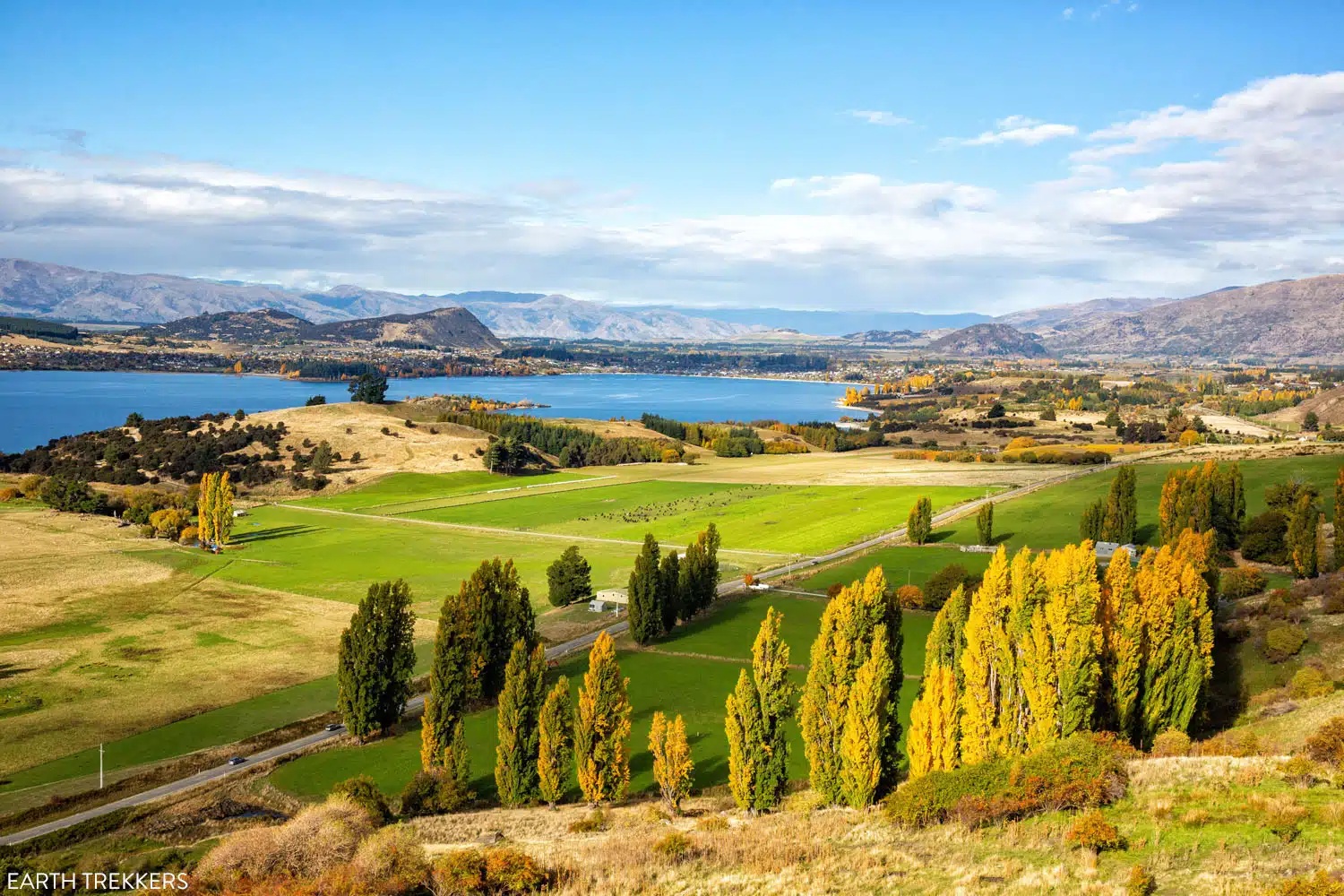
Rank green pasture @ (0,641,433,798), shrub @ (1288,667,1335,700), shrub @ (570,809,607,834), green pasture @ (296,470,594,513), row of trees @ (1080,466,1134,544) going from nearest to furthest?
shrub @ (570,809,607,834) → green pasture @ (0,641,433,798) → shrub @ (1288,667,1335,700) → row of trees @ (1080,466,1134,544) → green pasture @ (296,470,594,513)

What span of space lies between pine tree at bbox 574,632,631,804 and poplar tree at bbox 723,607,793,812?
484cm

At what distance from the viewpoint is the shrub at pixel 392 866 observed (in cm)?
2373

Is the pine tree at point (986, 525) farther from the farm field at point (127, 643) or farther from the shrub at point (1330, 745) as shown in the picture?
the farm field at point (127, 643)

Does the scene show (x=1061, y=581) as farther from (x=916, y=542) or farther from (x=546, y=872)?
(x=916, y=542)

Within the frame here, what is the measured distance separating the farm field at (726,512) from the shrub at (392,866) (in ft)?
216

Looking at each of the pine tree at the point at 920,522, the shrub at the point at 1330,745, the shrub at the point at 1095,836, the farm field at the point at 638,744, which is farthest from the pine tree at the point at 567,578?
the shrub at the point at 1095,836

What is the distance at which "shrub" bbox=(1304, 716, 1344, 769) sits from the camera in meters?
29.0

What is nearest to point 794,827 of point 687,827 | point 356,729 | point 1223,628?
point 687,827

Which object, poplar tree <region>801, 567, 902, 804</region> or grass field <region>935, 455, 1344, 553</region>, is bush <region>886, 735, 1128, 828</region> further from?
grass field <region>935, 455, 1344, 553</region>

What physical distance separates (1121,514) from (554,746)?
206 feet

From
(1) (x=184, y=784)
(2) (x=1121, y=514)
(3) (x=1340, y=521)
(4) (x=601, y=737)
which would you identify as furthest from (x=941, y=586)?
(1) (x=184, y=784)

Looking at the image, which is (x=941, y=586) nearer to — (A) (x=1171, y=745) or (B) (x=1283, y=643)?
(B) (x=1283, y=643)

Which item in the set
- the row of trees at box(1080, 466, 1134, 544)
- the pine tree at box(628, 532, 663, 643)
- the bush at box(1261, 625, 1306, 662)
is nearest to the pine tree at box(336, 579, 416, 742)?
the pine tree at box(628, 532, 663, 643)

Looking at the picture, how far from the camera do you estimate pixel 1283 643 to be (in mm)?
49812
